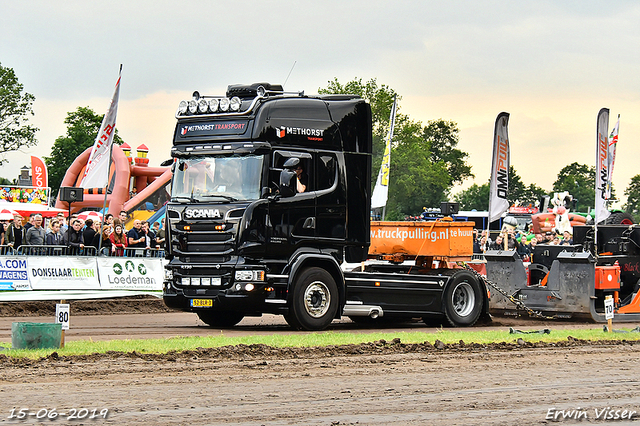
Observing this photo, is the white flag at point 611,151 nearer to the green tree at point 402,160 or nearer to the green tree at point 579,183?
the green tree at point 402,160

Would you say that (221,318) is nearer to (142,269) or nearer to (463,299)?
(463,299)

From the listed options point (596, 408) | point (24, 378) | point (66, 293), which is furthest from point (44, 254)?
point (596, 408)

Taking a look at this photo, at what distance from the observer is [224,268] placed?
14695 millimetres

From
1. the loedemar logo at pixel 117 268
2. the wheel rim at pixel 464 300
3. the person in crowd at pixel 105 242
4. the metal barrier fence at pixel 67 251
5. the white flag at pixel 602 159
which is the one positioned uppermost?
the white flag at pixel 602 159

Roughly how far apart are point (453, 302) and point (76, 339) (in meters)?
7.40

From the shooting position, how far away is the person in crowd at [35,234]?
20.7m

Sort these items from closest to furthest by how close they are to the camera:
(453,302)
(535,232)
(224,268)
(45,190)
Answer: (224,268)
(453,302)
(45,190)
(535,232)

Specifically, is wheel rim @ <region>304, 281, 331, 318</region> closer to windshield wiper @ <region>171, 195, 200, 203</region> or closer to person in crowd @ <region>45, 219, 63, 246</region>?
windshield wiper @ <region>171, 195, 200, 203</region>

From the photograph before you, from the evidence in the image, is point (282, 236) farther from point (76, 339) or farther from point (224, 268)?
point (76, 339)

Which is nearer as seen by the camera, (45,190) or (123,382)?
(123,382)

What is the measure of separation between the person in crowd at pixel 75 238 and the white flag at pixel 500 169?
33.9 ft

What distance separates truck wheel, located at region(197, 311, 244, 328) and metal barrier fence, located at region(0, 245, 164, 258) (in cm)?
585

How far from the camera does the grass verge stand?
37.6ft

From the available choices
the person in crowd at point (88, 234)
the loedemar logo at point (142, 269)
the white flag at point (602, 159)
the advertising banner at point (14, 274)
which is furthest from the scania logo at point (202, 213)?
the white flag at point (602, 159)
